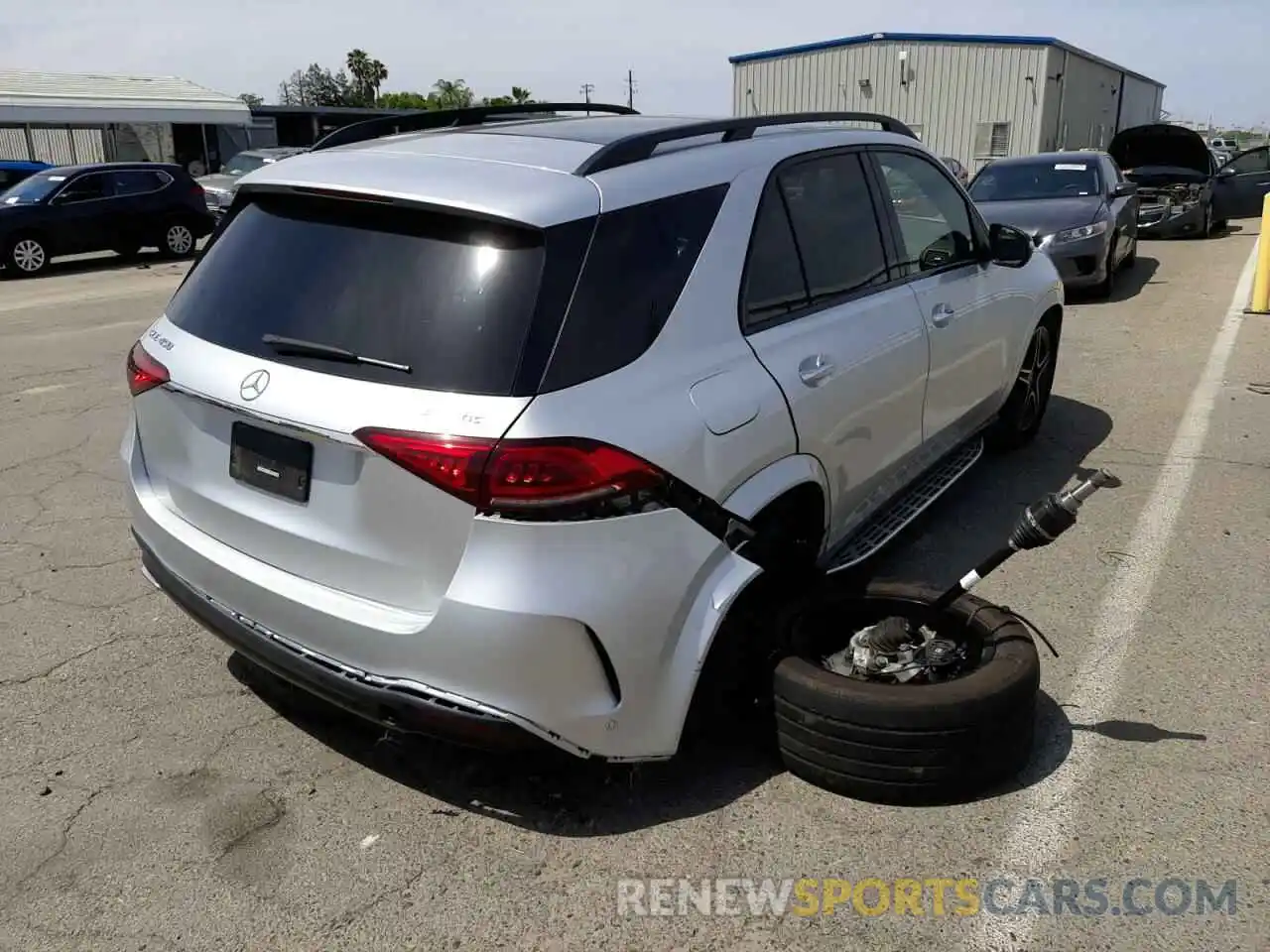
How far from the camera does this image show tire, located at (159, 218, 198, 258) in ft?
60.1

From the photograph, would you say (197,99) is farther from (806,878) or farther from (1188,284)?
(806,878)

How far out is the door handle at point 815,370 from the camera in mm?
3339

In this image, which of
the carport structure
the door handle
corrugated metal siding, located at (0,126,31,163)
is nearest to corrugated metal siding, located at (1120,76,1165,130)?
the carport structure

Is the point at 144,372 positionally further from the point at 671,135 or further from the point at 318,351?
the point at 671,135

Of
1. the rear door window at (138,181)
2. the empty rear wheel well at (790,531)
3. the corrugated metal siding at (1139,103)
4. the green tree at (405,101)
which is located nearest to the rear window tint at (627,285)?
the empty rear wheel well at (790,531)

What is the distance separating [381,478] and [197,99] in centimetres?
4235

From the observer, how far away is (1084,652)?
3949 millimetres

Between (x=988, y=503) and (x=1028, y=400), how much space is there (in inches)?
37.4

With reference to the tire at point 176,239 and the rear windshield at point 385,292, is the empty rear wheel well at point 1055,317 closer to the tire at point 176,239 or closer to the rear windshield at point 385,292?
the rear windshield at point 385,292

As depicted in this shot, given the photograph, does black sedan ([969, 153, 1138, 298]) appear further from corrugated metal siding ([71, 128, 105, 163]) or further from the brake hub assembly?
corrugated metal siding ([71, 128, 105, 163])

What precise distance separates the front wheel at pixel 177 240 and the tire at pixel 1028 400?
16.0 m

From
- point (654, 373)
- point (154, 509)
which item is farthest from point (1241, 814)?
point (154, 509)

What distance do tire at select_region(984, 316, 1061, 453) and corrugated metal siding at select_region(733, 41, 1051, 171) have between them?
24.2 meters

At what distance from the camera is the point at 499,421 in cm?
252
